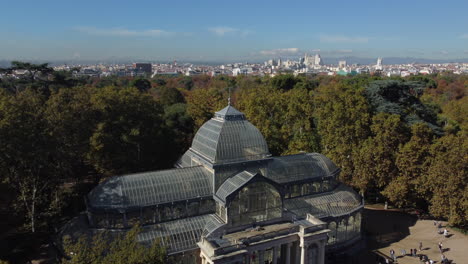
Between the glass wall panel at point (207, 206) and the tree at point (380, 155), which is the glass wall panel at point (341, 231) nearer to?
the tree at point (380, 155)

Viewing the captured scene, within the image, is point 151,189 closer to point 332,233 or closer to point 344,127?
point 332,233

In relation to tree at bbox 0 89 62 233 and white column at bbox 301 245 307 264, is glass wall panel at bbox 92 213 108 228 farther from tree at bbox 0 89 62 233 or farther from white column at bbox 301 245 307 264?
white column at bbox 301 245 307 264

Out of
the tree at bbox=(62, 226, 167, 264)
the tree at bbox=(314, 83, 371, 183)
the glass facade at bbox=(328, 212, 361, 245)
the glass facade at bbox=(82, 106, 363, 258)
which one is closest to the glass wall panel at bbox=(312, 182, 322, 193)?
the glass facade at bbox=(82, 106, 363, 258)

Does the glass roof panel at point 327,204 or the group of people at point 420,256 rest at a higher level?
the glass roof panel at point 327,204

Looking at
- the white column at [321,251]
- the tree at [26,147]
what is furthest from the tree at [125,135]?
the white column at [321,251]

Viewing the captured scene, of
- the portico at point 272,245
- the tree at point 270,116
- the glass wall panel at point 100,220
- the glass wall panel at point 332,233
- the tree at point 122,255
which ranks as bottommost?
the glass wall panel at point 332,233

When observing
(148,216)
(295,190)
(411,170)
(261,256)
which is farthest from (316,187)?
(148,216)

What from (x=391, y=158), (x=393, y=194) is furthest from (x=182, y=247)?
(x=391, y=158)

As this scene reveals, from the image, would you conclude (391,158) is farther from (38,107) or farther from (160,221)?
(38,107)

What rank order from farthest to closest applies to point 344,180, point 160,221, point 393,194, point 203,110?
point 203,110
point 344,180
point 393,194
point 160,221

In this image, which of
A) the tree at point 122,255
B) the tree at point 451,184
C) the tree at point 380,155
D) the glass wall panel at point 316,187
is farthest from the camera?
the tree at point 380,155
